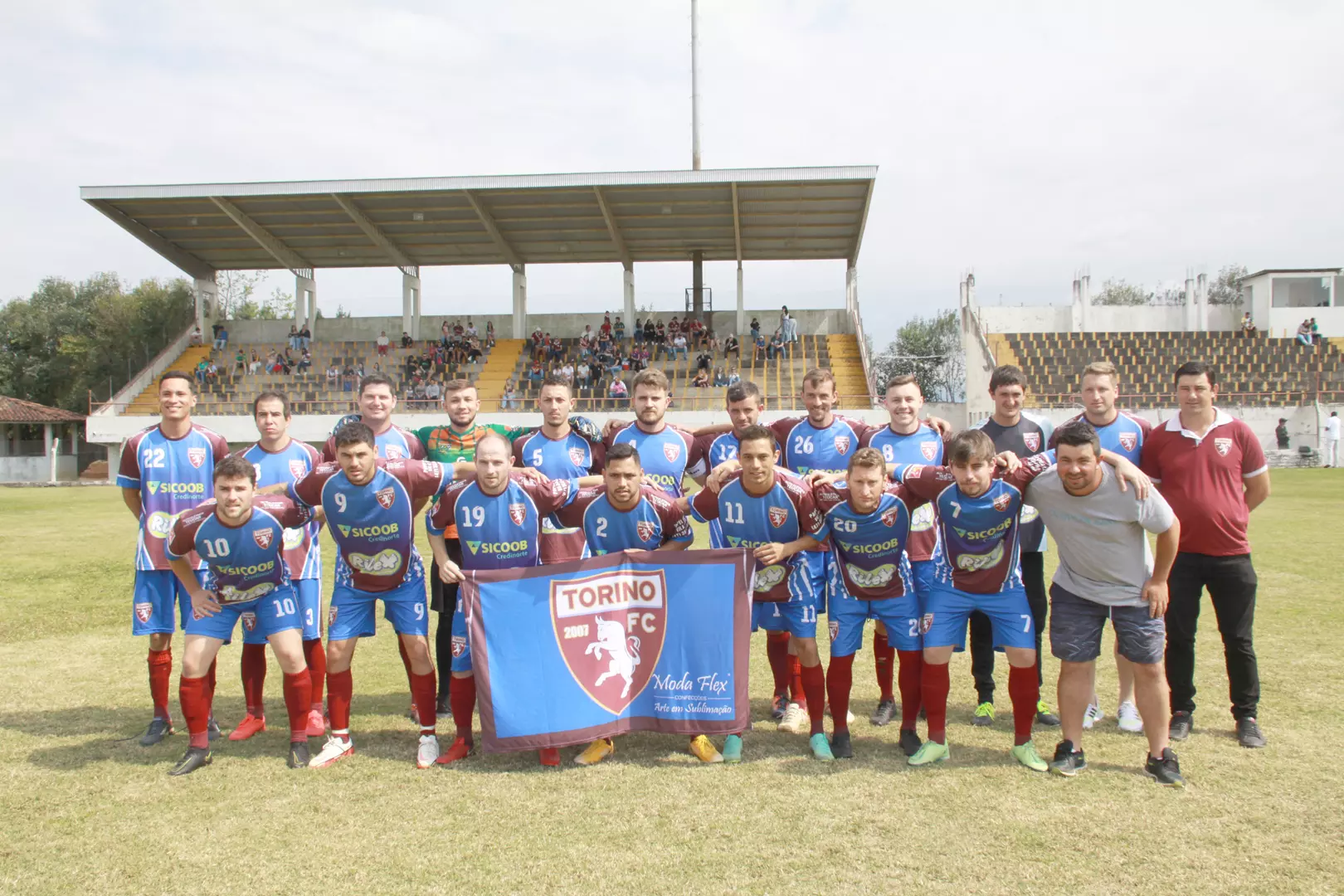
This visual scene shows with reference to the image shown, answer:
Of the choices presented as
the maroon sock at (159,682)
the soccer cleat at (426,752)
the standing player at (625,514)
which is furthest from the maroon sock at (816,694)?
the maroon sock at (159,682)

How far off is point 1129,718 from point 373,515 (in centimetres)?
459

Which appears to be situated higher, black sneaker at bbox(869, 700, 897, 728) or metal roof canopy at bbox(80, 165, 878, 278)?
metal roof canopy at bbox(80, 165, 878, 278)

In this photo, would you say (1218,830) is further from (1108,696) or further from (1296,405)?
(1296,405)

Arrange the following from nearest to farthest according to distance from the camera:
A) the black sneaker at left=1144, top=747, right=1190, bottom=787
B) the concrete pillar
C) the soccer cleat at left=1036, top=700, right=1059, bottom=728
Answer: the black sneaker at left=1144, top=747, right=1190, bottom=787 < the soccer cleat at left=1036, top=700, right=1059, bottom=728 < the concrete pillar

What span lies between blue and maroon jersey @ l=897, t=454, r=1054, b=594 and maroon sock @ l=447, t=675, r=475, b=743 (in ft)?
9.28

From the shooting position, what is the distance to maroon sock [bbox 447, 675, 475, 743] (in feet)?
16.8

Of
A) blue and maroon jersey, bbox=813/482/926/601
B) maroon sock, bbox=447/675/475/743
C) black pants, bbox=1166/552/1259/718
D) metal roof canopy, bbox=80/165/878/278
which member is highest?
metal roof canopy, bbox=80/165/878/278

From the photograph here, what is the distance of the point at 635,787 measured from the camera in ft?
14.8

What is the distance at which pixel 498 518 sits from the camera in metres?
5.21

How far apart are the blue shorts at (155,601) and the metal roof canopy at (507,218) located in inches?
913

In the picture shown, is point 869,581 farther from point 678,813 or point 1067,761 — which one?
point 678,813

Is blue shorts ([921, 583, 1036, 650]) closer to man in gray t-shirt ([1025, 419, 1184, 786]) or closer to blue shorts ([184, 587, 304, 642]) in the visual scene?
man in gray t-shirt ([1025, 419, 1184, 786])

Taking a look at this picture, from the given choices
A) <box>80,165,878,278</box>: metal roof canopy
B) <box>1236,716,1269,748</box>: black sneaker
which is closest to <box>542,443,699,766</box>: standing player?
<box>1236,716,1269,748</box>: black sneaker

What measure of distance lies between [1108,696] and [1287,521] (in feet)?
35.2
